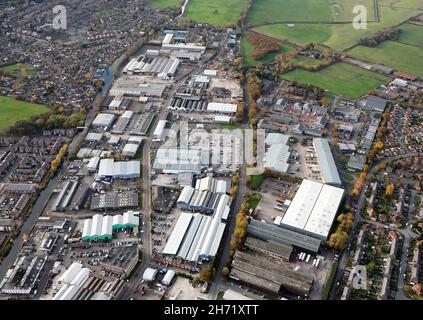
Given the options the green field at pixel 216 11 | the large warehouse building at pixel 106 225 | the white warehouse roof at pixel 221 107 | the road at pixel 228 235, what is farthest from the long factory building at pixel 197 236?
the green field at pixel 216 11

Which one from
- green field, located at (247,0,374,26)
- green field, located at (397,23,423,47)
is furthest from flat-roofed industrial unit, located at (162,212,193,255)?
green field, located at (397,23,423,47)

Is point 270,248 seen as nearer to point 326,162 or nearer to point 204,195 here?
point 204,195

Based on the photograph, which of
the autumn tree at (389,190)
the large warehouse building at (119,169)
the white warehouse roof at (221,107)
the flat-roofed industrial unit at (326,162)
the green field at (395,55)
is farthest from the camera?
the green field at (395,55)

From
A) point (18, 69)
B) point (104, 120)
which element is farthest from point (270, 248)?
point (18, 69)

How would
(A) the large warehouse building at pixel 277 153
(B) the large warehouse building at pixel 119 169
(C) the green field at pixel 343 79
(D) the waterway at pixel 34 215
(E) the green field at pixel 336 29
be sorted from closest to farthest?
(D) the waterway at pixel 34 215 < (B) the large warehouse building at pixel 119 169 < (A) the large warehouse building at pixel 277 153 < (C) the green field at pixel 343 79 < (E) the green field at pixel 336 29

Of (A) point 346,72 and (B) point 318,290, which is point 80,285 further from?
(A) point 346,72

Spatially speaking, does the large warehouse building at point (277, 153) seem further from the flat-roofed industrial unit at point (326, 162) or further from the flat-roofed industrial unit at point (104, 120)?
the flat-roofed industrial unit at point (104, 120)
